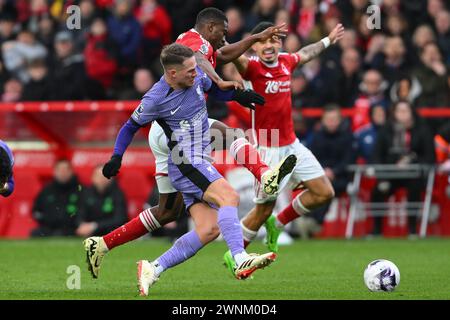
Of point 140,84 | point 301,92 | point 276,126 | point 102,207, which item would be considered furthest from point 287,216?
point 140,84

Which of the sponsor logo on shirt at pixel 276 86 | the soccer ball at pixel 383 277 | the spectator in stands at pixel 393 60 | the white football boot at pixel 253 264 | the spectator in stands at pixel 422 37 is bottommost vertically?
the soccer ball at pixel 383 277

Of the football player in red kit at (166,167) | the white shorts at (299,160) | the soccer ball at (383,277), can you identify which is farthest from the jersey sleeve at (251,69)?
the soccer ball at (383,277)

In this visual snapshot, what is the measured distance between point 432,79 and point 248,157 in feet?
28.3

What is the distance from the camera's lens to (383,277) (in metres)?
10.1

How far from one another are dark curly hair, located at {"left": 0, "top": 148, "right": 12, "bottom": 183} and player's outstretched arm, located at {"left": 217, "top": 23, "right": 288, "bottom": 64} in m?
2.44

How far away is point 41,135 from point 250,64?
23.0 ft

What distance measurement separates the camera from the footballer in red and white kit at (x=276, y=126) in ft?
43.2

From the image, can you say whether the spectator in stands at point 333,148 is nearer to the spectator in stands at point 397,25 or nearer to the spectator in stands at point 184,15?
the spectator in stands at point 397,25

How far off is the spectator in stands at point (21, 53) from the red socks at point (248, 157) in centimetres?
1100

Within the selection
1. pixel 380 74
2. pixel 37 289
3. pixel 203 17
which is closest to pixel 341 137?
pixel 380 74

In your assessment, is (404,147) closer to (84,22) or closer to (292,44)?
(292,44)

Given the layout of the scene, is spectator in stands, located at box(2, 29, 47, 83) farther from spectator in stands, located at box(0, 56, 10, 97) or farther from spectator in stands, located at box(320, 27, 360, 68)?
spectator in stands, located at box(320, 27, 360, 68)

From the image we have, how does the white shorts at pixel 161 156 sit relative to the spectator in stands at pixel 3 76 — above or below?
below

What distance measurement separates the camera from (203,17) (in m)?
11.8
